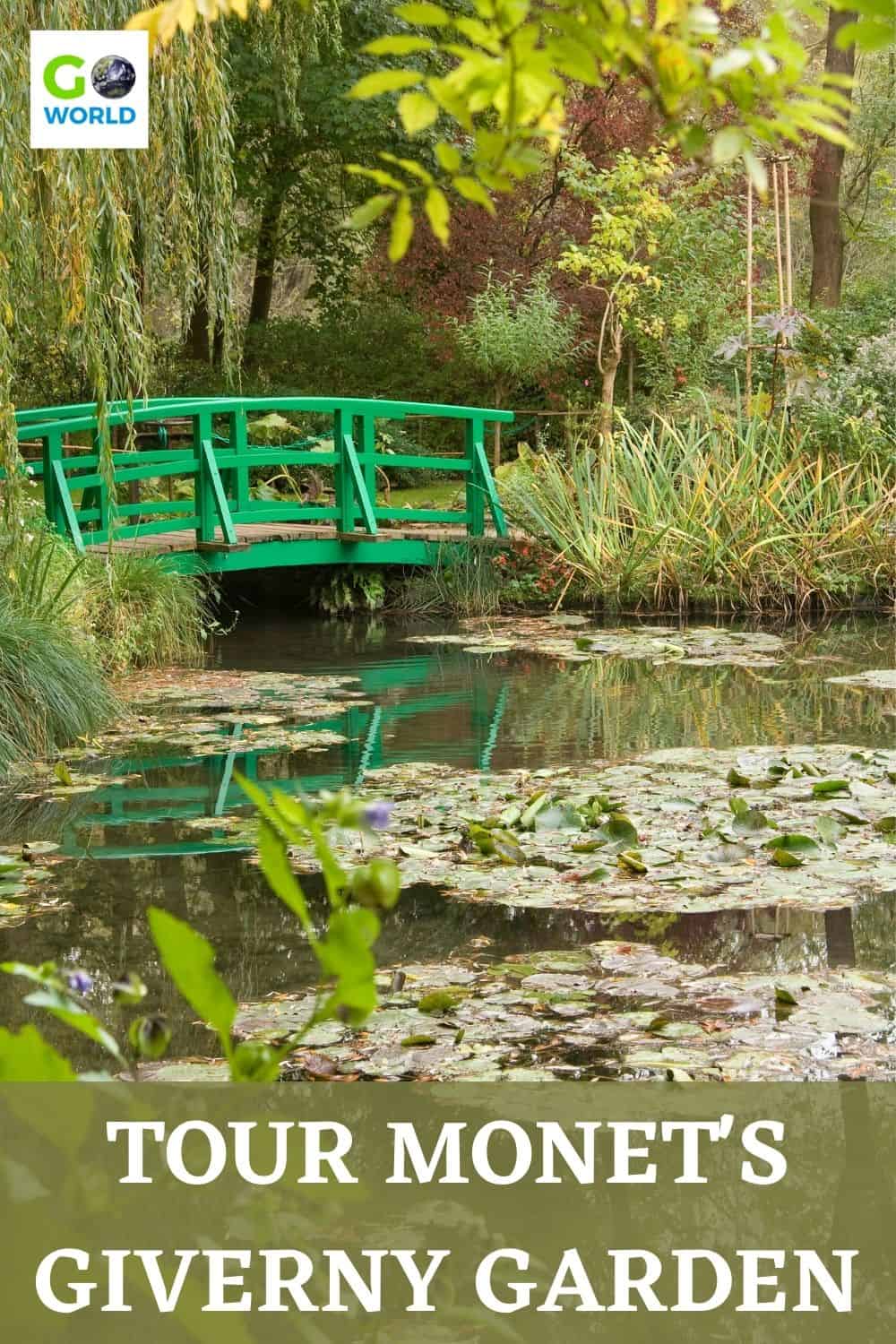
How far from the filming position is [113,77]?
292 inches

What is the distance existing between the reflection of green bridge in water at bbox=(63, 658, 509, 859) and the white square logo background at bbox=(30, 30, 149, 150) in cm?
253

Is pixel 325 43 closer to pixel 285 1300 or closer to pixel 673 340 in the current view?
pixel 673 340

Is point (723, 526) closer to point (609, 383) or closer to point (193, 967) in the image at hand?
point (609, 383)

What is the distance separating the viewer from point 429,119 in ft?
4.08

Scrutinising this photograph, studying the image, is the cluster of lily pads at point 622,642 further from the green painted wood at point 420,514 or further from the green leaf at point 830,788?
the green leaf at point 830,788

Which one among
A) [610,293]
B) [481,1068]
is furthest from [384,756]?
[610,293]

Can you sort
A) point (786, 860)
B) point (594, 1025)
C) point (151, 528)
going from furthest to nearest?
point (151, 528), point (786, 860), point (594, 1025)

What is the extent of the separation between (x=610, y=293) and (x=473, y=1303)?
491 inches

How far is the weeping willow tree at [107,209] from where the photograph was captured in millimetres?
6559

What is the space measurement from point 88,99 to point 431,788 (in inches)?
129

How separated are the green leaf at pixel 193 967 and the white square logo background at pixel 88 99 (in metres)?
6.00

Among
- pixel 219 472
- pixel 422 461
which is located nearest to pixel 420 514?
pixel 422 461

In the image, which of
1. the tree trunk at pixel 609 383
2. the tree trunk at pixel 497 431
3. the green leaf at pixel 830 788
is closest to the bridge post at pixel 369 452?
the tree trunk at pixel 497 431

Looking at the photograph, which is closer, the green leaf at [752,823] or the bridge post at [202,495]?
the green leaf at [752,823]
